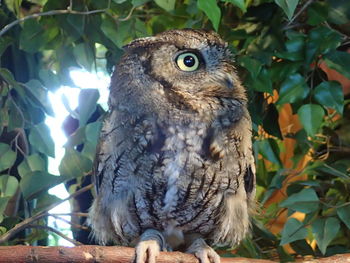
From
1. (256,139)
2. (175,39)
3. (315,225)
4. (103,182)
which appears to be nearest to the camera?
(175,39)

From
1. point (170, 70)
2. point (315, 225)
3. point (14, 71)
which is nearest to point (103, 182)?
point (170, 70)

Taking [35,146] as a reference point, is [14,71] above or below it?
above

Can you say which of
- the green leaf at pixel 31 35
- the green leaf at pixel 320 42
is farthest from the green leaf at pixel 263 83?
the green leaf at pixel 31 35

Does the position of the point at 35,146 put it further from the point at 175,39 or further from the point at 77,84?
the point at 175,39

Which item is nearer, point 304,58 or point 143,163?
point 143,163

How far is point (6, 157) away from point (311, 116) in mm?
811

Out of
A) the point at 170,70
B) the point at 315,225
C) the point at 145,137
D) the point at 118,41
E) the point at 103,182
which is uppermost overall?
the point at 118,41

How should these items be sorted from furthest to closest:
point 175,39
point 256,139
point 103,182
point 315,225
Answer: point 256,139, point 315,225, point 103,182, point 175,39

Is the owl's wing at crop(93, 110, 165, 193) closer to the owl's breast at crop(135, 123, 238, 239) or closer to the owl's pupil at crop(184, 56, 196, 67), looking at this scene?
the owl's breast at crop(135, 123, 238, 239)

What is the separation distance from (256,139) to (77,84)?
0.59 m

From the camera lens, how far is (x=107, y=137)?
1.26m

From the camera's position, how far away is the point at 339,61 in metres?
1.45

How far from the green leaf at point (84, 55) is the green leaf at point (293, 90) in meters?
0.53

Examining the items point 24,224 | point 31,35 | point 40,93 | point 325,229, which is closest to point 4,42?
point 31,35
